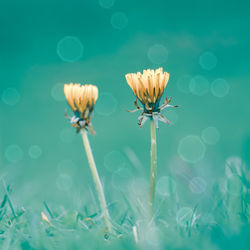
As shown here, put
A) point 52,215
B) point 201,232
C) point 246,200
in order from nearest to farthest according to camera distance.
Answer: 1. point 201,232
2. point 246,200
3. point 52,215

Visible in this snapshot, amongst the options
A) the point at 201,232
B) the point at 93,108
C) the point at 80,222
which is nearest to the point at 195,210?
the point at 201,232

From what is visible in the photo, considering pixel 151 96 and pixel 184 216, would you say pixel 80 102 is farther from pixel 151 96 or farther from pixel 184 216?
pixel 184 216

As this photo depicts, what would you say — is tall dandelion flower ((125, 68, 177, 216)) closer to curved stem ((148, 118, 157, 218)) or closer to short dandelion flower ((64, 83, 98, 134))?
curved stem ((148, 118, 157, 218))

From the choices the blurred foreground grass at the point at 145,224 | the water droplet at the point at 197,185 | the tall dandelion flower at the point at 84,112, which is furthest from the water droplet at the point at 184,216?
the tall dandelion flower at the point at 84,112

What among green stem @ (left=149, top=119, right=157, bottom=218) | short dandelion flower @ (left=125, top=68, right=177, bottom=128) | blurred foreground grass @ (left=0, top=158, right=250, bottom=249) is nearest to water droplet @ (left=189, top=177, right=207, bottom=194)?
blurred foreground grass @ (left=0, top=158, right=250, bottom=249)

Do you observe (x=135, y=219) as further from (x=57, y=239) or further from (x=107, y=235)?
(x=57, y=239)

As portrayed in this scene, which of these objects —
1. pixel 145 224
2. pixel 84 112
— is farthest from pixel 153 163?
pixel 84 112
